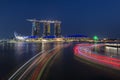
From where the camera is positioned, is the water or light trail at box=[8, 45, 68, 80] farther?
the water

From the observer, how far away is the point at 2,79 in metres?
18.0

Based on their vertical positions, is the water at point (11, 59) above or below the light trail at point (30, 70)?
below

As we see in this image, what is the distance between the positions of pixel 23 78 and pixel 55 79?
7.94 ft

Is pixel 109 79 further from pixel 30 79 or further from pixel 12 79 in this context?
pixel 12 79

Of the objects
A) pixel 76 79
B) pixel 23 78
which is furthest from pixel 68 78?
pixel 23 78

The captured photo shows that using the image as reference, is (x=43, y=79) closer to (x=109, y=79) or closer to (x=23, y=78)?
(x=23, y=78)

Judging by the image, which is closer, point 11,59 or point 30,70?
point 30,70

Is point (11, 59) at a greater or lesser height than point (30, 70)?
lesser

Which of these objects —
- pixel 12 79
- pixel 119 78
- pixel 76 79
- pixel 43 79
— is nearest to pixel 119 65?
pixel 119 78

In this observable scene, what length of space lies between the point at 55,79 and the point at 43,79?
87 cm

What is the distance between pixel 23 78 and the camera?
1817 centimetres

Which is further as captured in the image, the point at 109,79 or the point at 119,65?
the point at 119,65

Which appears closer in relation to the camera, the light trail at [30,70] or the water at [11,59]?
the light trail at [30,70]

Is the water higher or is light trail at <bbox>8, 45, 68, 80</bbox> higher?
light trail at <bbox>8, 45, 68, 80</bbox>
